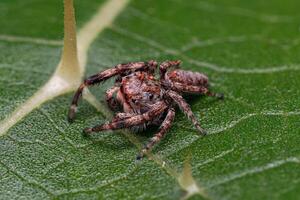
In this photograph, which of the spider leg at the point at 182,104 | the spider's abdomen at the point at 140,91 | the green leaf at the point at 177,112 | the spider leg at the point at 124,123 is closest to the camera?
the green leaf at the point at 177,112

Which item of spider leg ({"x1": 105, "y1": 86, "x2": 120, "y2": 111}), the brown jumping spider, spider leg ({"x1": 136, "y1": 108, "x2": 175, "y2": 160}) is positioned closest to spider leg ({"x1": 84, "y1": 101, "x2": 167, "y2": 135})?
the brown jumping spider

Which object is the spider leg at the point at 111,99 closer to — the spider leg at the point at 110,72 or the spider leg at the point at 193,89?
the spider leg at the point at 110,72

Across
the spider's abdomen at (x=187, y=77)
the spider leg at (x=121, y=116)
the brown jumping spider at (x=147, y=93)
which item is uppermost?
the spider's abdomen at (x=187, y=77)

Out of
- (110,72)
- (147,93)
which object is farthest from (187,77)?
(110,72)

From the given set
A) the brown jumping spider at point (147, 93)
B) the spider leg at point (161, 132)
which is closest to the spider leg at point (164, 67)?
the brown jumping spider at point (147, 93)

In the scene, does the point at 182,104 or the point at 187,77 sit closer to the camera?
the point at 182,104

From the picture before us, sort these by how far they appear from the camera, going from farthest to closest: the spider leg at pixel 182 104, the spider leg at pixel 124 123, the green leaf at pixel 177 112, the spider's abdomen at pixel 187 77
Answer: the spider's abdomen at pixel 187 77, the spider leg at pixel 182 104, the spider leg at pixel 124 123, the green leaf at pixel 177 112

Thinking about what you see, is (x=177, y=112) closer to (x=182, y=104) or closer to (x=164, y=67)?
(x=182, y=104)

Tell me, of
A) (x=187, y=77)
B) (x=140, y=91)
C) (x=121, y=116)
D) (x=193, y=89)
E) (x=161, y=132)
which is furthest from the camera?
(x=187, y=77)
